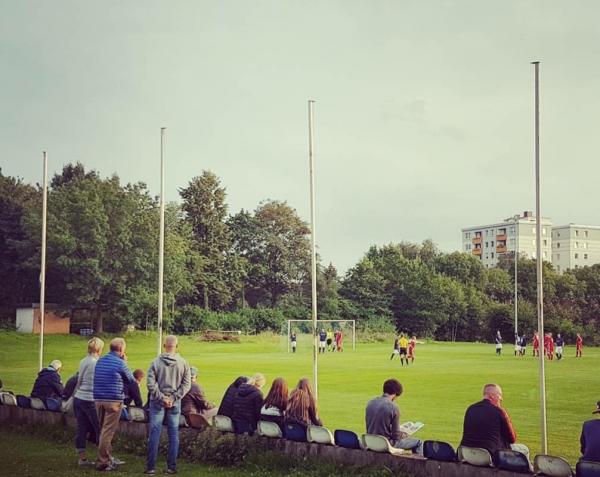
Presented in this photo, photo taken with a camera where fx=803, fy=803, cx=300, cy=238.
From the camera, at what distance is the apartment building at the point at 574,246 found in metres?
146

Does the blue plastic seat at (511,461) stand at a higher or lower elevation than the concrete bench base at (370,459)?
higher

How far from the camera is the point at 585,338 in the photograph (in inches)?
2557

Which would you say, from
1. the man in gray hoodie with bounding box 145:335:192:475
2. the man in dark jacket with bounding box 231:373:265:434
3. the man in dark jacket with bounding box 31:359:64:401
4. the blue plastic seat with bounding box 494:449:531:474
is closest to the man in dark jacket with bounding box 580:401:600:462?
the blue plastic seat with bounding box 494:449:531:474

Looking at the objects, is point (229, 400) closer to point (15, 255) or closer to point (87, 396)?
point (87, 396)

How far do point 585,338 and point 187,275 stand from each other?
33.0 meters

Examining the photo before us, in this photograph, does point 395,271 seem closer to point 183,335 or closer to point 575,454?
point 183,335

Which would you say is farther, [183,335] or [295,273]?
[295,273]

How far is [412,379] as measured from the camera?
2955 cm

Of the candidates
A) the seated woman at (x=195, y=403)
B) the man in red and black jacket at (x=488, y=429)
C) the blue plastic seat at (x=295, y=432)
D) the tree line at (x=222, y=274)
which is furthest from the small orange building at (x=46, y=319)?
the man in red and black jacket at (x=488, y=429)

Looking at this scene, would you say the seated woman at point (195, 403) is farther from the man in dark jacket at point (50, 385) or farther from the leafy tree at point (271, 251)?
the leafy tree at point (271, 251)

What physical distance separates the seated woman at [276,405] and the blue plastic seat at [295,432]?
350 millimetres

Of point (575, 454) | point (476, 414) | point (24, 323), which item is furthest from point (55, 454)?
point (24, 323)

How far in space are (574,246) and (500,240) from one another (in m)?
13.2

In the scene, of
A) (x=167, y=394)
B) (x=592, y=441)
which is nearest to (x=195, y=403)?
(x=167, y=394)
